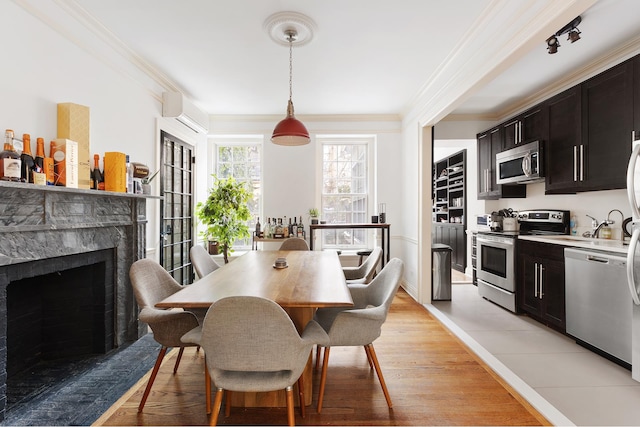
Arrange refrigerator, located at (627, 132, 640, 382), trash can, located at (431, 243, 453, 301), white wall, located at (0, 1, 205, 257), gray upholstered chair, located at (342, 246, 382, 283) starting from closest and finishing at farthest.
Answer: white wall, located at (0, 1, 205, 257) → refrigerator, located at (627, 132, 640, 382) → gray upholstered chair, located at (342, 246, 382, 283) → trash can, located at (431, 243, 453, 301)

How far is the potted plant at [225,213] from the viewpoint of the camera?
15.3 ft

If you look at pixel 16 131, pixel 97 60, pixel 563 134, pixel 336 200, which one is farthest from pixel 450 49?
pixel 16 131

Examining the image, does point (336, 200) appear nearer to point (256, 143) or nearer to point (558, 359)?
point (256, 143)

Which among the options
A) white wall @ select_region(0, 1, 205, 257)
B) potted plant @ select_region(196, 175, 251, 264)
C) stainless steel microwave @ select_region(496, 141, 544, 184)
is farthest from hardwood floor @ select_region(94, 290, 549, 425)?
stainless steel microwave @ select_region(496, 141, 544, 184)

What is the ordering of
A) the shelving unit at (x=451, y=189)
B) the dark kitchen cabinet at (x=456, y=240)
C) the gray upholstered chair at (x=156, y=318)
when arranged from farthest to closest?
the shelving unit at (x=451, y=189) < the dark kitchen cabinet at (x=456, y=240) < the gray upholstered chair at (x=156, y=318)

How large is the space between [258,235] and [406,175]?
2.48 m

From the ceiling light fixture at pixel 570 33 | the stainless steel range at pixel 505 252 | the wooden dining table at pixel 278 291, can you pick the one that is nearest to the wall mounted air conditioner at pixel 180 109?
the wooden dining table at pixel 278 291

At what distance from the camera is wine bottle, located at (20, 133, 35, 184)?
1.93m

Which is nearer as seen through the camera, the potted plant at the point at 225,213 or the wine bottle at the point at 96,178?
the wine bottle at the point at 96,178

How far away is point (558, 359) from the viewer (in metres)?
2.67

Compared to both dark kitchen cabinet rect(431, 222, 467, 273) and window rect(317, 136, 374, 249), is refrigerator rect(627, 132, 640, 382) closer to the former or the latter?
window rect(317, 136, 374, 249)

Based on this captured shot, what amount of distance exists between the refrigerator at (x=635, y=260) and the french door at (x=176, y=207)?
175 inches

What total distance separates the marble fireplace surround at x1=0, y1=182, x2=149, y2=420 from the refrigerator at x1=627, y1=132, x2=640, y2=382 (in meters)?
3.86

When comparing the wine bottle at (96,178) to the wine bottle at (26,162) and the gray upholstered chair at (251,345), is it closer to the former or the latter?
the wine bottle at (26,162)
